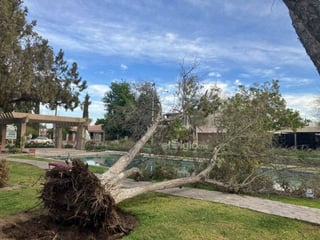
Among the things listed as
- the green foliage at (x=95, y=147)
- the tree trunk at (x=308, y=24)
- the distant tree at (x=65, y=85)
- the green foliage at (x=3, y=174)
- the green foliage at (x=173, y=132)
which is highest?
the distant tree at (x=65, y=85)

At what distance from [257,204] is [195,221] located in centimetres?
239

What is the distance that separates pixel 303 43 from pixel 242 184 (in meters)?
6.82

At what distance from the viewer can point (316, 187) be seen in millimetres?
9047

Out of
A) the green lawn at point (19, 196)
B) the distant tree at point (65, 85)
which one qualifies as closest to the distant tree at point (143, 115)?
the green lawn at point (19, 196)

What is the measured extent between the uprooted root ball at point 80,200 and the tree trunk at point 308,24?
3802mm

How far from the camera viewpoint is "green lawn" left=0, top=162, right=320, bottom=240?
5.07 m

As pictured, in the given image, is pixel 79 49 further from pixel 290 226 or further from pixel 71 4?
pixel 290 226

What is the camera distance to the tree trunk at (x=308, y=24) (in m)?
2.37

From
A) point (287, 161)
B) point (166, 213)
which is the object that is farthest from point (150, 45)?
point (166, 213)

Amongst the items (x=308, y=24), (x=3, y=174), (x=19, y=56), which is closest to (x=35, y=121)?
(x=19, y=56)

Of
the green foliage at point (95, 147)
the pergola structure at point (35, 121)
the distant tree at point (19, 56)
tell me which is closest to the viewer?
the distant tree at point (19, 56)

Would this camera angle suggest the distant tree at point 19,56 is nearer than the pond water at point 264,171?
No

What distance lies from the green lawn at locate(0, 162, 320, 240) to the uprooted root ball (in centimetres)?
58

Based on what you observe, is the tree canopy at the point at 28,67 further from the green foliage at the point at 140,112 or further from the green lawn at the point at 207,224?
the green lawn at the point at 207,224
